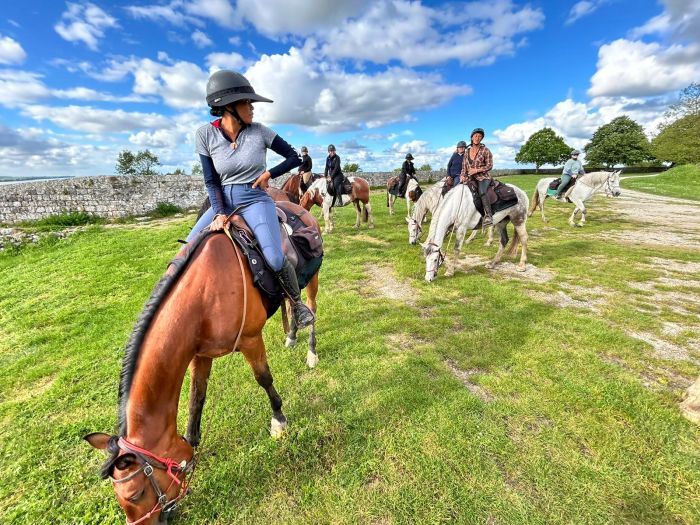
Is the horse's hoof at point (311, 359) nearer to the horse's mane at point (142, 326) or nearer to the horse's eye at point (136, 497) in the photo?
the horse's mane at point (142, 326)

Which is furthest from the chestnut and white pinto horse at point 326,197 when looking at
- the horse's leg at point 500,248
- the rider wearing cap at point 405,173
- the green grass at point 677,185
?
the green grass at point 677,185

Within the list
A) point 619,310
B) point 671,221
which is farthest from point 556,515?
Answer: point 671,221

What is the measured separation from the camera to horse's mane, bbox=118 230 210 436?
1.74 meters

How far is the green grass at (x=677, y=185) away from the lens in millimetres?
20389

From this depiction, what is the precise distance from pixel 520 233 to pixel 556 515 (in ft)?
22.1

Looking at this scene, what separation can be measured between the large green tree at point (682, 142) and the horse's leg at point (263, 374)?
162 ft

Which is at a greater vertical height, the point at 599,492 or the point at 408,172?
the point at 408,172

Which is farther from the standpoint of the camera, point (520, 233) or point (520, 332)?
point (520, 233)

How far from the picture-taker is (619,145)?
48.9 metres

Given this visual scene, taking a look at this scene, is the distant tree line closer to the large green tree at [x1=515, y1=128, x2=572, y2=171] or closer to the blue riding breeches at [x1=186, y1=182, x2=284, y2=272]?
the large green tree at [x1=515, y1=128, x2=572, y2=171]

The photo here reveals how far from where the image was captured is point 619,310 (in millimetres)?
5109

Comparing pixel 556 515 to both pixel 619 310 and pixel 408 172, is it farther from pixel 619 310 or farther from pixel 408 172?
pixel 408 172

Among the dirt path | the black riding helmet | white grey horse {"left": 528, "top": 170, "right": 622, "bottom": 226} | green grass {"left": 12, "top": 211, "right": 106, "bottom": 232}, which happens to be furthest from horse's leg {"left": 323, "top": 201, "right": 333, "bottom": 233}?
green grass {"left": 12, "top": 211, "right": 106, "bottom": 232}

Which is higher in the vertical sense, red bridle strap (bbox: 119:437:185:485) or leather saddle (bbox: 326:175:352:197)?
leather saddle (bbox: 326:175:352:197)
